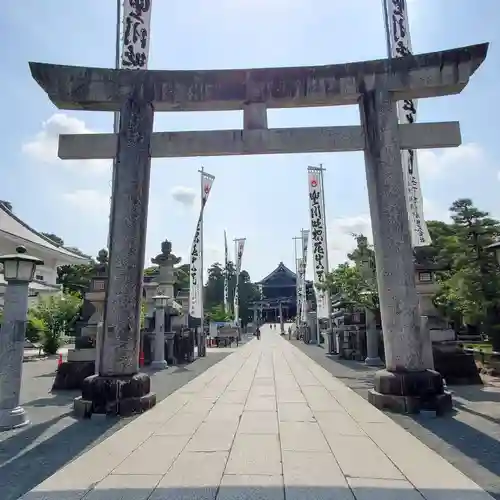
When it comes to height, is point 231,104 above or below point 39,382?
above

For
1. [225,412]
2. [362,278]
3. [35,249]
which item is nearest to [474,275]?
[362,278]

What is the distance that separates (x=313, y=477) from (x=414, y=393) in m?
3.19

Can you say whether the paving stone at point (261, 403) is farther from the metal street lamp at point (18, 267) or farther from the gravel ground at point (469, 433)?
the metal street lamp at point (18, 267)

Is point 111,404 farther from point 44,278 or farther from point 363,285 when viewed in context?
point 44,278

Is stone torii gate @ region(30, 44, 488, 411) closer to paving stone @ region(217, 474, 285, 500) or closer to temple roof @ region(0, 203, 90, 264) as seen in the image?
paving stone @ region(217, 474, 285, 500)

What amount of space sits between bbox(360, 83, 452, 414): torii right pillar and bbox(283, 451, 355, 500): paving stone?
2.50 m

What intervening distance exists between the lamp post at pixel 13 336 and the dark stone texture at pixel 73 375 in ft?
11.6

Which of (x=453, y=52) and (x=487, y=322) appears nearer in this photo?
(x=453, y=52)

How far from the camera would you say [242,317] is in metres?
61.2

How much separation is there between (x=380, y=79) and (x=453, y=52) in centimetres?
126

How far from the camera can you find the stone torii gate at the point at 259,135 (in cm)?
649

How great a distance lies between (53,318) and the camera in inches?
782

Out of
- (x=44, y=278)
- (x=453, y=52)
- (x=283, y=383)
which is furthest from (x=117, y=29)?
(x=44, y=278)

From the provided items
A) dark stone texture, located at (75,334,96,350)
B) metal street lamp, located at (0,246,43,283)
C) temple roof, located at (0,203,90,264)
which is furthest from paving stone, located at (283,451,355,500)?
temple roof, located at (0,203,90,264)
